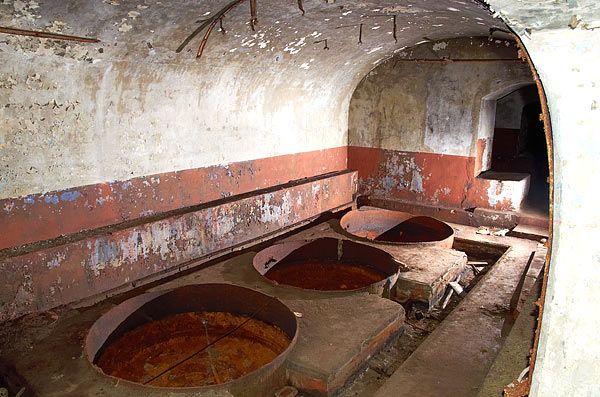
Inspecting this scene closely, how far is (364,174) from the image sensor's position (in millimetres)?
9094

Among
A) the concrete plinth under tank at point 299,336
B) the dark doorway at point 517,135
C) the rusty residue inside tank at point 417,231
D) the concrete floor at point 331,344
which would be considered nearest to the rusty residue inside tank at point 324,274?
the concrete plinth under tank at point 299,336

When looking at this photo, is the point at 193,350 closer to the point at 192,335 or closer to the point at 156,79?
the point at 192,335

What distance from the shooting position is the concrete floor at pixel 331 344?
331 centimetres

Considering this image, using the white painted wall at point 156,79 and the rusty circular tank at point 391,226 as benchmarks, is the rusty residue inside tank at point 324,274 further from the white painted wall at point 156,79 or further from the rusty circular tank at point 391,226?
the white painted wall at point 156,79

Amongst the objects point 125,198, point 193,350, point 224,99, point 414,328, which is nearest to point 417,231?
point 414,328

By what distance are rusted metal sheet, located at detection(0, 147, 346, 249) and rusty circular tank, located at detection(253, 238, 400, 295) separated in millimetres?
1197

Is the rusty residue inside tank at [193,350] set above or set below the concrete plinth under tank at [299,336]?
below

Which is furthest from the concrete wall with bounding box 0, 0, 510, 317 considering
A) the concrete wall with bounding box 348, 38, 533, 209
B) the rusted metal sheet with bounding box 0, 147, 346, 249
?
the concrete wall with bounding box 348, 38, 533, 209

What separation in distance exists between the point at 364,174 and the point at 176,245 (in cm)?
486

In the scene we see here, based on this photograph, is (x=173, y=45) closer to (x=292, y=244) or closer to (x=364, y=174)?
(x=292, y=244)

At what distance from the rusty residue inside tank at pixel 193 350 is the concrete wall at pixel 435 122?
494 cm

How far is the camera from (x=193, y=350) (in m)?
4.71

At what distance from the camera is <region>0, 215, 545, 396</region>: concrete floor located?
3311 millimetres

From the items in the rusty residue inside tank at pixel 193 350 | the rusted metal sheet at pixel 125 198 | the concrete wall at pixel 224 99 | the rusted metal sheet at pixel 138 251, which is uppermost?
the concrete wall at pixel 224 99
